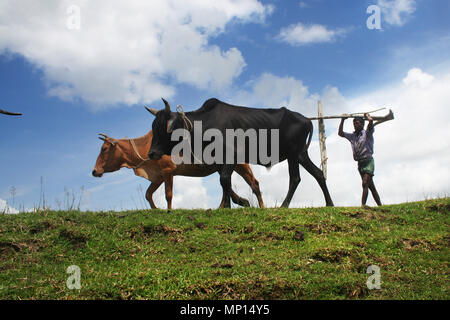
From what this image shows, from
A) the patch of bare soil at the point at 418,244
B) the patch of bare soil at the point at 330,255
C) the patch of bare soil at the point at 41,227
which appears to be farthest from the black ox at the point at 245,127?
the patch of bare soil at the point at 330,255

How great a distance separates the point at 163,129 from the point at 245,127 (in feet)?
5.83

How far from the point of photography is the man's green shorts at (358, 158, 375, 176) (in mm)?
10363

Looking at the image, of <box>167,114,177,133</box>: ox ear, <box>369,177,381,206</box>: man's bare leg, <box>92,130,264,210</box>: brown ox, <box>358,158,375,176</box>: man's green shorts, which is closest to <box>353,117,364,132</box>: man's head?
<box>358,158,375,176</box>: man's green shorts

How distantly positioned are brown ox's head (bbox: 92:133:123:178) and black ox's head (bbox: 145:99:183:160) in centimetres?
343

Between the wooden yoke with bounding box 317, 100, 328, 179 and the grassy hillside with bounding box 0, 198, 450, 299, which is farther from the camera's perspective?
the wooden yoke with bounding box 317, 100, 328, 179

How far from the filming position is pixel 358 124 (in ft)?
35.0

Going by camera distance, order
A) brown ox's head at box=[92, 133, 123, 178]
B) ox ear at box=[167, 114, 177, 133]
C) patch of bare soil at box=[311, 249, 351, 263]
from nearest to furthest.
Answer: patch of bare soil at box=[311, 249, 351, 263], ox ear at box=[167, 114, 177, 133], brown ox's head at box=[92, 133, 123, 178]

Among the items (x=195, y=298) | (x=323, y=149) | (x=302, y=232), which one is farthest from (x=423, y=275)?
(x=323, y=149)

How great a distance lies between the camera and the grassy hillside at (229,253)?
5250mm

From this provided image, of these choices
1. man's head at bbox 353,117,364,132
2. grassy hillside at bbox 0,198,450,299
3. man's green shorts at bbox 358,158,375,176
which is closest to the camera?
grassy hillside at bbox 0,198,450,299

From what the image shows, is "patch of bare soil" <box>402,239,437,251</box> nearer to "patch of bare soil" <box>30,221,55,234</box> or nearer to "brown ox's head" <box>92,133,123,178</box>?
"patch of bare soil" <box>30,221,55,234</box>

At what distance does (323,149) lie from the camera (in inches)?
502
